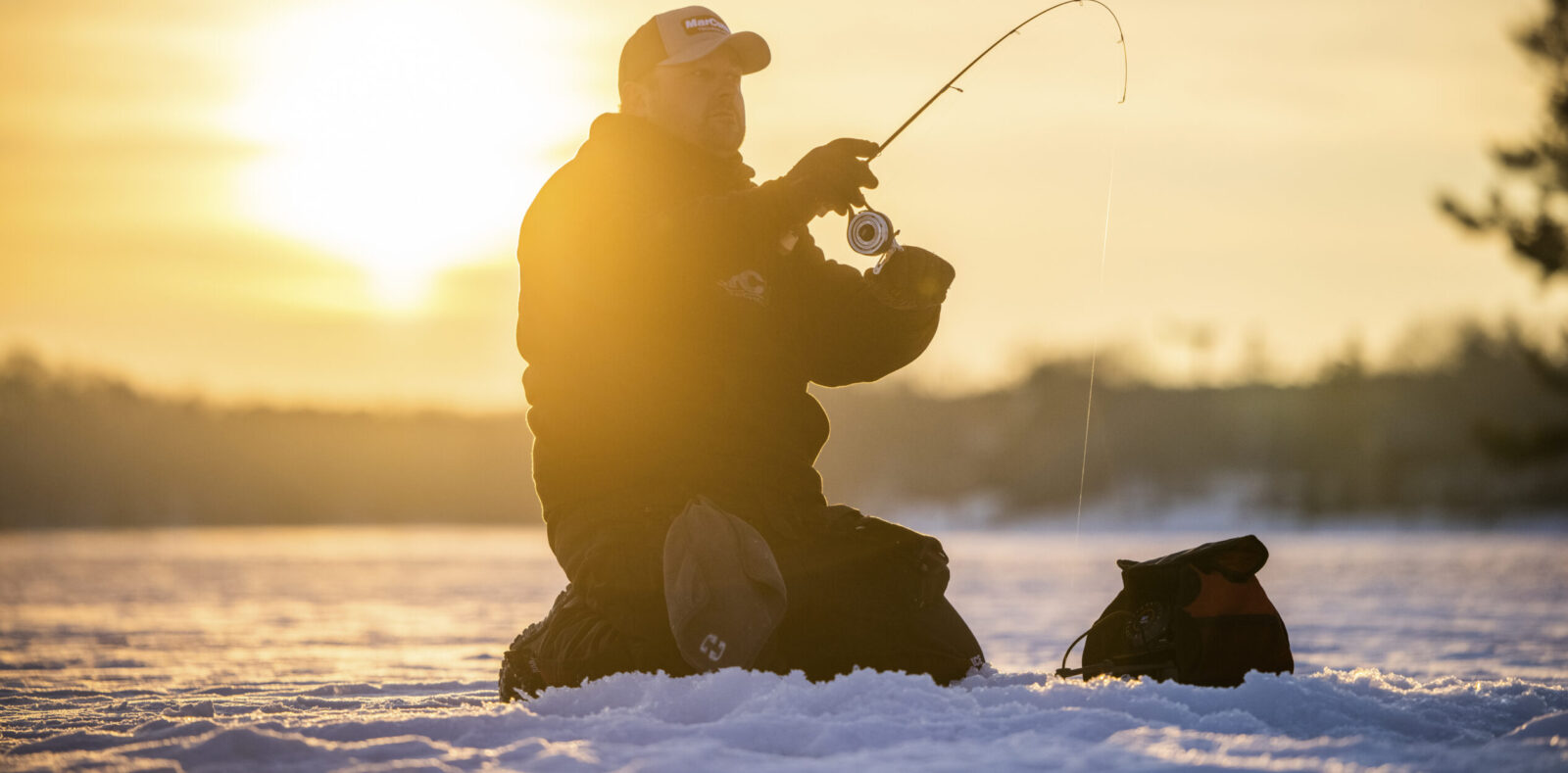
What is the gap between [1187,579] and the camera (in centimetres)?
388

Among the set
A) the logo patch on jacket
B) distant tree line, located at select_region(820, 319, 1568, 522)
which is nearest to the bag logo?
the logo patch on jacket

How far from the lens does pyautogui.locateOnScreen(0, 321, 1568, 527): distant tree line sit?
2992cm

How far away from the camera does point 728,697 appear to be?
341cm

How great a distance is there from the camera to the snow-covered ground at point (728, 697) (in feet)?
9.98

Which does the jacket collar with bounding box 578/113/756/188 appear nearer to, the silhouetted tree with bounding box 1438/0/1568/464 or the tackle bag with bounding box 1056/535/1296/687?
the tackle bag with bounding box 1056/535/1296/687

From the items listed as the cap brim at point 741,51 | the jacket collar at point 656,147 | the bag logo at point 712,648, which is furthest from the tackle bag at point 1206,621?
the cap brim at point 741,51

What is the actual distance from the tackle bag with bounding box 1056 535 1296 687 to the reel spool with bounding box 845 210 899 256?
1.09 metres

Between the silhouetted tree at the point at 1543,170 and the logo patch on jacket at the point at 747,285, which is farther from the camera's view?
the silhouetted tree at the point at 1543,170

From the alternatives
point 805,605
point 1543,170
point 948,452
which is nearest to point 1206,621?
point 805,605

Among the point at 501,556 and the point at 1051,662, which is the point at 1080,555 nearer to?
the point at 501,556

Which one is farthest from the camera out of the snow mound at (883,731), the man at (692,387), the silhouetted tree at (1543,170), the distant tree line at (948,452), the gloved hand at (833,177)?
the distant tree line at (948,452)

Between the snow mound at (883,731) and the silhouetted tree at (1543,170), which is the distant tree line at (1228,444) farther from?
the snow mound at (883,731)

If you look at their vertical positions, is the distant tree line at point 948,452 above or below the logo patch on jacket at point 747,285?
above

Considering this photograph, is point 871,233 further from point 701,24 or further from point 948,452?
point 948,452
